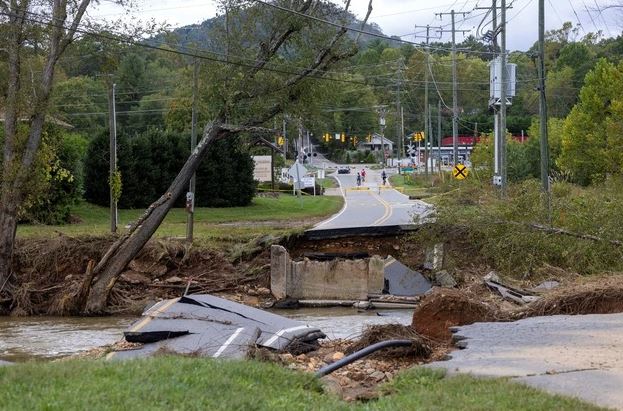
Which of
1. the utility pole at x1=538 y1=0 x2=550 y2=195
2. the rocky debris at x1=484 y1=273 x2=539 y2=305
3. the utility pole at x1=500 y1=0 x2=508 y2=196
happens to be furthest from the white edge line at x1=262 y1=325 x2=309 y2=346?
the utility pole at x1=500 y1=0 x2=508 y2=196

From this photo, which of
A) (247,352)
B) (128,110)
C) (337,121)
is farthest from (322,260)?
(337,121)

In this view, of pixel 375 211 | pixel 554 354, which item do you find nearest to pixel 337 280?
pixel 554 354

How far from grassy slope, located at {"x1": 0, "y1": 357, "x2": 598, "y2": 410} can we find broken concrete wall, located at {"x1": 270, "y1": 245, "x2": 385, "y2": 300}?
22048 millimetres

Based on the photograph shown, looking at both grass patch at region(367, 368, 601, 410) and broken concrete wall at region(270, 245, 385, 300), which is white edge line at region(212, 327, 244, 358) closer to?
grass patch at region(367, 368, 601, 410)

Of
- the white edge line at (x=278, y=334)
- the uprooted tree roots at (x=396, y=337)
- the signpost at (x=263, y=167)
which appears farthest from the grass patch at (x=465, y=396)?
the signpost at (x=263, y=167)

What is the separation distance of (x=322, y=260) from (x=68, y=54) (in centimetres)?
1167

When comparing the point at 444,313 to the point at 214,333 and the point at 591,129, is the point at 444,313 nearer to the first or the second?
the point at 214,333

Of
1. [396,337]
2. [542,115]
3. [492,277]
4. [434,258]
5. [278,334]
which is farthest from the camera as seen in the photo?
[542,115]

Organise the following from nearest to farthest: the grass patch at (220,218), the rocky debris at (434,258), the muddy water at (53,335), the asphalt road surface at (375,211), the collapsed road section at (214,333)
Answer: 1. the collapsed road section at (214,333)
2. the muddy water at (53,335)
3. the rocky debris at (434,258)
4. the grass patch at (220,218)
5. the asphalt road surface at (375,211)

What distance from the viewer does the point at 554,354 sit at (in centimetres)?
1027

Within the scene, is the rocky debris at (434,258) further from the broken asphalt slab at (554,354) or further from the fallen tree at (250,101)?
the broken asphalt slab at (554,354)

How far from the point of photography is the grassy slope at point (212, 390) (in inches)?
267

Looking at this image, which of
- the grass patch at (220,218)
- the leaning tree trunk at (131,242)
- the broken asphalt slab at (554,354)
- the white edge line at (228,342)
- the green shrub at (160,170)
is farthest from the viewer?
the green shrub at (160,170)

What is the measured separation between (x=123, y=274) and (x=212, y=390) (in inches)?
928
